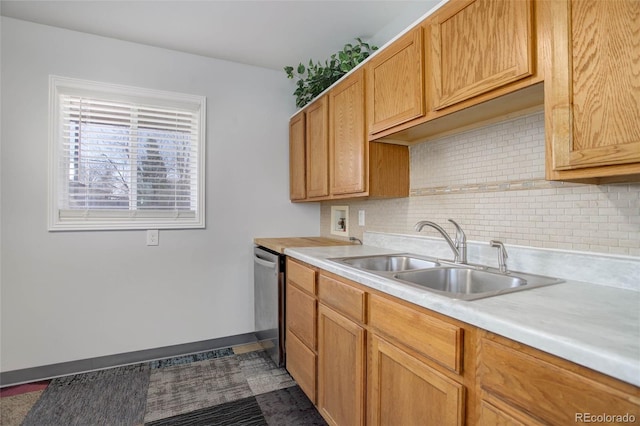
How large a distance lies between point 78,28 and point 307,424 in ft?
9.90

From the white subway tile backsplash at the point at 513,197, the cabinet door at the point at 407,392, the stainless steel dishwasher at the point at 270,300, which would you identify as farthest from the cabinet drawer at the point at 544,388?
the stainless steel dishwasher at the point at 270,300

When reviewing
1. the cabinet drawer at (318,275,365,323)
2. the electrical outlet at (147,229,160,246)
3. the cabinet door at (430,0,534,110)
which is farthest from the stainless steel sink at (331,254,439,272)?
the electrical outlet at (147,229,160,246)

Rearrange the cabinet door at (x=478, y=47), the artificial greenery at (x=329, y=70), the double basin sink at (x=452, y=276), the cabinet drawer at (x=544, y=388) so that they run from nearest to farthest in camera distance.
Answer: the cabinet drawer at (x=544, y=388) → the cabinet door at (x=478, y=47) → the double basin sink at (x=452, y=276) → the artificial greenery at (x=329, y=70)

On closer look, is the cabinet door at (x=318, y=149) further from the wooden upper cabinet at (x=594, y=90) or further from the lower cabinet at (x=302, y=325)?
the wooden upper cabinet at (x=594, y=90)

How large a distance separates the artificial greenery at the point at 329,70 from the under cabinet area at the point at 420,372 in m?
1.39

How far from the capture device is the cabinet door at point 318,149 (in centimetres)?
233

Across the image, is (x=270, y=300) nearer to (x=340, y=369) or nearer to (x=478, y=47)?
(x=340, y=369)

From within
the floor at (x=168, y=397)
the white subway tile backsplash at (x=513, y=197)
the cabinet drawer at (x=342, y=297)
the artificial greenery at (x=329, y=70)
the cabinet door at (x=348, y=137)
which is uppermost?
the artificial greenery at (x=329, y=70)

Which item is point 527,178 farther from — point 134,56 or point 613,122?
point 134,56

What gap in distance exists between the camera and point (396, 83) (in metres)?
1.63

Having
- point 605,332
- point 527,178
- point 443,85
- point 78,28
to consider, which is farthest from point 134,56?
point 605,332

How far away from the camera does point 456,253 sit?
1.56 meters

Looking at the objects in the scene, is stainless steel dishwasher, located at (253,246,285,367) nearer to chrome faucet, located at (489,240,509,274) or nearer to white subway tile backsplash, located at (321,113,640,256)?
white subway tile backsplash, located at (321,113,640,256)

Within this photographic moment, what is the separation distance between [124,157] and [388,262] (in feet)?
7.04
